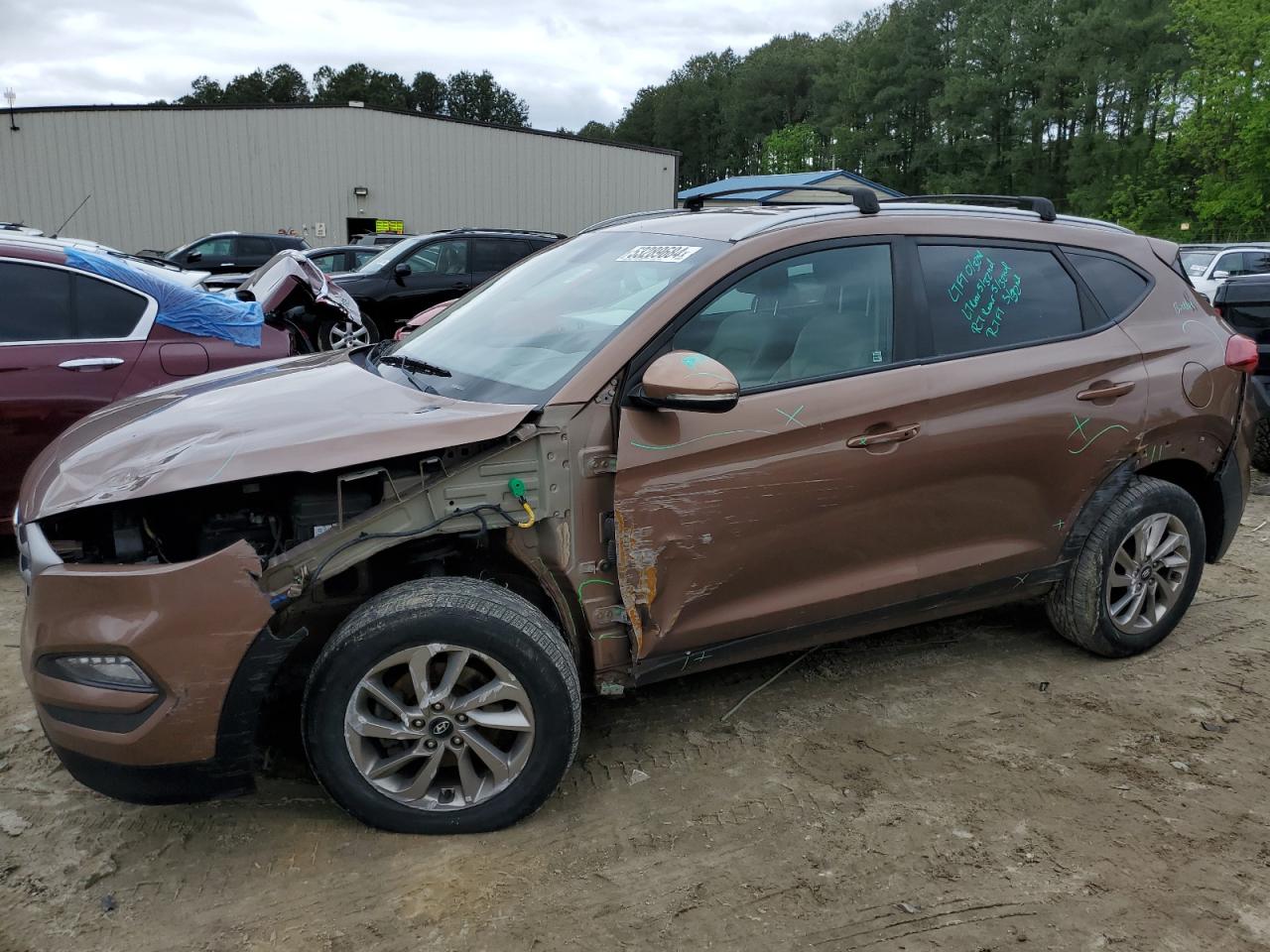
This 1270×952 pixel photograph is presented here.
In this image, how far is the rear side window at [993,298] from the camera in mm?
3531

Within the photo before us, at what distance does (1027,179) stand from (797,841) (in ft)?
196

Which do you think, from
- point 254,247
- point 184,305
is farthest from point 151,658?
point 254,247

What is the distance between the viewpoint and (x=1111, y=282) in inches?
156

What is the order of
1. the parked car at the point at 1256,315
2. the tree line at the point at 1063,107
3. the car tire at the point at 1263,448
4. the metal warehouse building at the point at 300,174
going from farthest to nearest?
the tree line at the point at 1063,107, the metal warehouse building at the point at 300,174, the car tire at the point at 1263,448, the parked car at the point at 1256,315

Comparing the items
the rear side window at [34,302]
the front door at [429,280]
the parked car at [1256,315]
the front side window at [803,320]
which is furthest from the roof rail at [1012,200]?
the front door at [429,280]

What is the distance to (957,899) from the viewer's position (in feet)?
8.62

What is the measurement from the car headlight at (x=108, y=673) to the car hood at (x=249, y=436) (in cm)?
40

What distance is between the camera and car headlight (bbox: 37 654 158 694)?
254 centimetres

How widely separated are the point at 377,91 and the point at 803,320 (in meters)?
105

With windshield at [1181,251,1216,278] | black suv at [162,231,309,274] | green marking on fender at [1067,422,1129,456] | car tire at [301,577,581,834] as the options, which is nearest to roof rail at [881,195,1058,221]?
green marking on fender at [1067,422,1129,456]

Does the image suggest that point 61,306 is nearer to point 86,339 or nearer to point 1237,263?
point 86,339

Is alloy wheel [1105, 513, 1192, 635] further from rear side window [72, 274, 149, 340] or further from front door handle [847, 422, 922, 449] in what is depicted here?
rear side window [72, 274, 149, 340]

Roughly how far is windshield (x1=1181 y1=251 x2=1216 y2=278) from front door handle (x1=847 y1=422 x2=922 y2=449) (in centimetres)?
1779

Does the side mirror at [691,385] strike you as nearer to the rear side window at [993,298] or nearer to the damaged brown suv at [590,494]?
the damaged brown suv at [590,494]
